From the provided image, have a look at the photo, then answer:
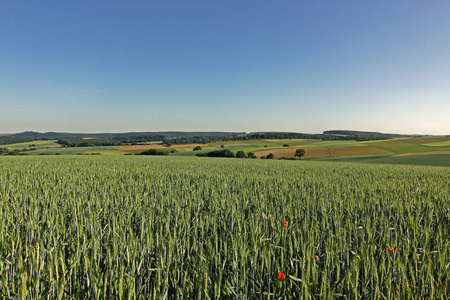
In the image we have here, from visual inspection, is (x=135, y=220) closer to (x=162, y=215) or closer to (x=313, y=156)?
(x=162, y=215)

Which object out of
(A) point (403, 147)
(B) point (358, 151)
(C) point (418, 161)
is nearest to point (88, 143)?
(B) point (358, 151)

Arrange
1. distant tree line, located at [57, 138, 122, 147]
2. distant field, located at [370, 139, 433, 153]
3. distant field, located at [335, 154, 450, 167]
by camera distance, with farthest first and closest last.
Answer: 1. distant tree line, located at [57, 138, 122, 147]
2. distant field, located at [370, 139, 433, 153]
3. distant field, located at [335, 154, 450, 167]

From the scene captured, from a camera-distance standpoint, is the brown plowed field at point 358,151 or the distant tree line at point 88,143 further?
the distant tree line at point 88,143

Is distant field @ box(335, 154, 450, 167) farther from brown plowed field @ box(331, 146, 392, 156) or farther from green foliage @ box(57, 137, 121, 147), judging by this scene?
green foliage @ box(57, 137, 121, 147)

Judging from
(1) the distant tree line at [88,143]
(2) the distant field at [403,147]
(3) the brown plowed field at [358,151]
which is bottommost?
(3) the brown plowed field at [358,151]

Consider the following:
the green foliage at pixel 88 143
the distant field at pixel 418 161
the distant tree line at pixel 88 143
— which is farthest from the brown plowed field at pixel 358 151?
the green foliage at pixel 88 143

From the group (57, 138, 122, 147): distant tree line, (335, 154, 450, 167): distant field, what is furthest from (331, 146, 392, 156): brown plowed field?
(57, 138, 122, 147): distant tree line

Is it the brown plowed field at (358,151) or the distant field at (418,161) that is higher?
the brown plowed field at (358,151)

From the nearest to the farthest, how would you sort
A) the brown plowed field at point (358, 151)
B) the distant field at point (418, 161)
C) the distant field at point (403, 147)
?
1. the distant field at point (418, 161)
2. the brown plowed field at point (358, 151)
3. the distant field at point (403, 147)

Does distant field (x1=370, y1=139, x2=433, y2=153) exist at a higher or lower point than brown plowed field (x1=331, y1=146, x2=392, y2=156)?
higher

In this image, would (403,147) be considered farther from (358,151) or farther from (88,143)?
(88,143)

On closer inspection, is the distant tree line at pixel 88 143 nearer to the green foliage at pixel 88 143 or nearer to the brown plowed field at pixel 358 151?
the green foliage at pixel 88 143

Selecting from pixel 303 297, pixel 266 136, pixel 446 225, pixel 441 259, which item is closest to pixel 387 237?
pixel 441 259

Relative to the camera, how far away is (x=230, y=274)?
194 centimetres
